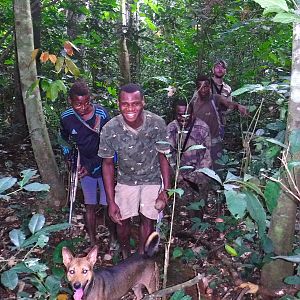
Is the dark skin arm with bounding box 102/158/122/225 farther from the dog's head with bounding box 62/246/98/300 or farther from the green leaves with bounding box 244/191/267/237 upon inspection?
the green leaves with bounding box 244/191/267/237

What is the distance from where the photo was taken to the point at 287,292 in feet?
11.1

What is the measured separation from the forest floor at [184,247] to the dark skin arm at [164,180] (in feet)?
2.43

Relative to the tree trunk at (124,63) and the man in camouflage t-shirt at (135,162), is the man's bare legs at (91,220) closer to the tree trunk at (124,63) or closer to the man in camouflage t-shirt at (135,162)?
the man in camouflage t-shirt at (135,162)

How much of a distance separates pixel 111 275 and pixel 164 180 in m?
1.07

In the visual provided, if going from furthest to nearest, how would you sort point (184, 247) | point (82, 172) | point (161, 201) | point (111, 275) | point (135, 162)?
1. point (184, 247)
2. point (82, 172)
3. point (135, 162)
4. point (161, 201)
5. point (111, 275)

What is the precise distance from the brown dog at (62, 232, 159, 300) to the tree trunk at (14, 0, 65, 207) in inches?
81.2

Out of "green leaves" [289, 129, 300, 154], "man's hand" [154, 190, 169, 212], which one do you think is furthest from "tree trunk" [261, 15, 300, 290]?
"man's hand" [154, 190, 169, 212]

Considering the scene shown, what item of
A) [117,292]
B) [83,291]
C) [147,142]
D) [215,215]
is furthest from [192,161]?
[83,291]

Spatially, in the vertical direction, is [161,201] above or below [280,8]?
below

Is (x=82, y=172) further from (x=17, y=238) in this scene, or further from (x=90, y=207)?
(x=17, y=238)

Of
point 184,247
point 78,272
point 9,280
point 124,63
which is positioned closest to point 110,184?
point 78,272

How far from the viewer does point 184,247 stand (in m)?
5.16

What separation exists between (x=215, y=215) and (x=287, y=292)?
2742mm

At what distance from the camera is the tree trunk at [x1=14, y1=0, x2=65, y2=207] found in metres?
4.91
